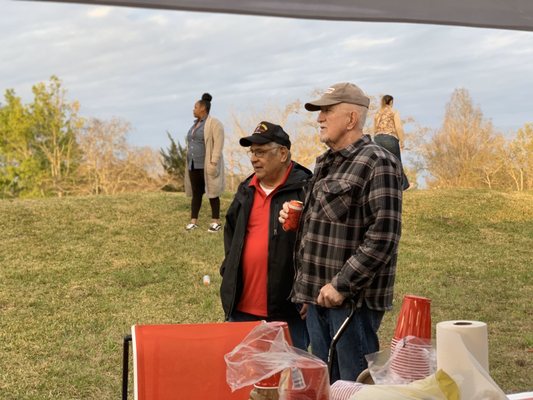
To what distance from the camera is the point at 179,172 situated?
728 inches

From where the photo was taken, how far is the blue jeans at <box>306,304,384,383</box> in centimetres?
315

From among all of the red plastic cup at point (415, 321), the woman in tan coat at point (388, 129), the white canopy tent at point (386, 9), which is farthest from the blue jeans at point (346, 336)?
the woman in tan coat at point (388, 129)

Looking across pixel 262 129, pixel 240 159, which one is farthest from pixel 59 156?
pixel 262 129

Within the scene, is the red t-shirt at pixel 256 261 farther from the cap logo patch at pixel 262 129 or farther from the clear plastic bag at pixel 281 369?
the clear plastic bag at pixel 281 369

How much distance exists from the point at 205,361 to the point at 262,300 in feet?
4.07

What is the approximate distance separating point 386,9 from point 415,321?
857 mm

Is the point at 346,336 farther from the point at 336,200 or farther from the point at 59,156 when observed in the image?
the point at 59,156

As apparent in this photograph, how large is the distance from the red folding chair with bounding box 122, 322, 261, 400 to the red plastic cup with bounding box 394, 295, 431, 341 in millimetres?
770

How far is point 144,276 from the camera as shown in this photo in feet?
31.3

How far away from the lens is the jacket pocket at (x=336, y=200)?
3133 millimetres

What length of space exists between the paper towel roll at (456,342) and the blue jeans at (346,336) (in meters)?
1.55

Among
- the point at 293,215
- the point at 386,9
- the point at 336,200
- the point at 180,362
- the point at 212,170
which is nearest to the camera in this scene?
the point at 386,9

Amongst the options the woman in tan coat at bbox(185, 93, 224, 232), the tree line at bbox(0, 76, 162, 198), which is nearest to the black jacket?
the woman in tan coat at bbox(185, 93, 224, 232)

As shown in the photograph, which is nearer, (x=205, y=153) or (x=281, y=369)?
(x=281, y=369)
